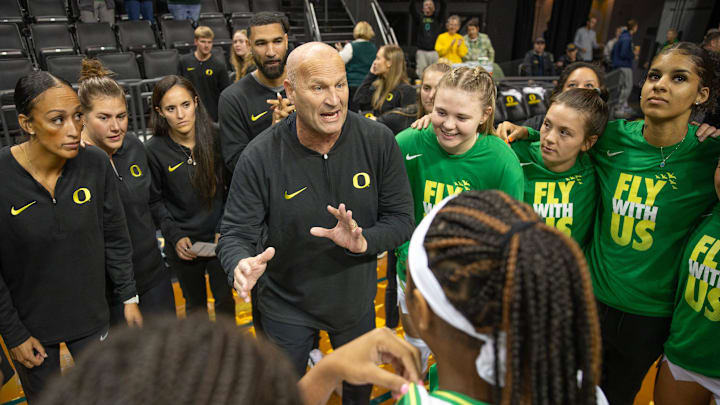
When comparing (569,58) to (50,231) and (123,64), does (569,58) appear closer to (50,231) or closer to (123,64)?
(123,64)

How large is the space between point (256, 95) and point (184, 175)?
676 millimetres

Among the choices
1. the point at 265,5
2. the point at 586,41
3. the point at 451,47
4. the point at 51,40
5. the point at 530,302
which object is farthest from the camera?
the point at 586,41

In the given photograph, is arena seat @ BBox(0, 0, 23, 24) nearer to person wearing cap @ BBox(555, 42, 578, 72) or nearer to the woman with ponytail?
the woman with ponytail

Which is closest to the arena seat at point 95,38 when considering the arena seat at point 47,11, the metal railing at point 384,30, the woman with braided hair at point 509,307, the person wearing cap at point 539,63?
the arena seat at point 47,11

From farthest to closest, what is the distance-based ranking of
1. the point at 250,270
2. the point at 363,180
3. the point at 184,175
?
the point at 184,175 < the point at 363,180 < the point at 250,270

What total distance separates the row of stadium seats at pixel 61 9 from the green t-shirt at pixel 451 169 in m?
7.68

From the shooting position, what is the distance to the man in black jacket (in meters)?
1.89

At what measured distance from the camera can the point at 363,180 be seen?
6.60 ft

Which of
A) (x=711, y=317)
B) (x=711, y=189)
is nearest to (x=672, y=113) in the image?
(x=711, y=189)

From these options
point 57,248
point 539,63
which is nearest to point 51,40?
point 57,248

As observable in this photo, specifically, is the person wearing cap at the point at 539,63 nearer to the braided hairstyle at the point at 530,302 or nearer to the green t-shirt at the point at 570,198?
the green t-shirt at the point at 570,198

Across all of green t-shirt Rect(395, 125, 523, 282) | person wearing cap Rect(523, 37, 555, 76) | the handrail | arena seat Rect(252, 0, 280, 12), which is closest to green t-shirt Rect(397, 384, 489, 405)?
green t-shirt Rect(395, 125, 523, 282)

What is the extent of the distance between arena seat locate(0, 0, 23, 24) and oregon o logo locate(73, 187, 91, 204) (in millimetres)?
7148

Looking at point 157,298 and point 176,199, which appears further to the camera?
point 176,199
